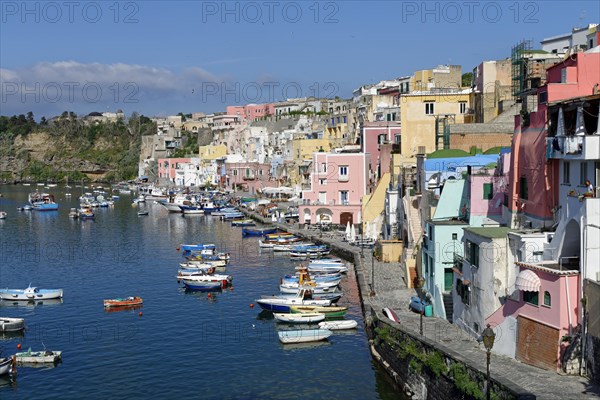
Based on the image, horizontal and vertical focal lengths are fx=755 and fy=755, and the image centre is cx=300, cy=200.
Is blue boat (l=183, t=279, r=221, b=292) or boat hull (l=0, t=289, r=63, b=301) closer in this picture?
boat hull (l=0, t=289, r=63, b=301)

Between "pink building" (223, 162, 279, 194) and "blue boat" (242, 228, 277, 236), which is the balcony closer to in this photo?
"blue boat" (242, 228, 277, 236)

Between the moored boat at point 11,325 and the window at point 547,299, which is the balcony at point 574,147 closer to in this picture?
the window at point 547,299

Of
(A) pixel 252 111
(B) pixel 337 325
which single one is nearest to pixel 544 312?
(B) pixel 337 325

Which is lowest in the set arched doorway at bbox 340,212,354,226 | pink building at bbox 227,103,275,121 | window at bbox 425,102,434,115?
arched doorway at bbox 340,212,354,226

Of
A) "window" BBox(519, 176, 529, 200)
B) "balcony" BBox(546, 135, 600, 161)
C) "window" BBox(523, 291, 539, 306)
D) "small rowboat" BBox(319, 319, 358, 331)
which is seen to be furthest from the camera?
"small rowboat" BBox(319, 319, 358, 331)

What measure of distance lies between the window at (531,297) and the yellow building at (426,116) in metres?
28.6

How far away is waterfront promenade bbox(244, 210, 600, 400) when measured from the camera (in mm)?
18344

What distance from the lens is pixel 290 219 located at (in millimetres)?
69875

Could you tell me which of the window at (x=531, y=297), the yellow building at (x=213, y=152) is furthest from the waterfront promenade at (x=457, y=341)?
the yellow building at (x=213, y=152)

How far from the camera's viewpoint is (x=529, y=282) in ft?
65.3

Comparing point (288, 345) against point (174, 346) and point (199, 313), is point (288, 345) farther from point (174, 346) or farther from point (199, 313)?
point (199, 313)

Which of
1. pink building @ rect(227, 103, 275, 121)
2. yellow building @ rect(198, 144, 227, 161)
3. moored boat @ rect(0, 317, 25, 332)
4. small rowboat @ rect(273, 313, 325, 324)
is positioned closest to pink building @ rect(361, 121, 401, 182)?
small rowboat @ rect(273, 313, 325, 324)

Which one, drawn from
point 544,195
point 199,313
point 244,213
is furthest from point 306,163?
point 544,195

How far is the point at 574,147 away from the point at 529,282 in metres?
4.05
